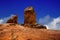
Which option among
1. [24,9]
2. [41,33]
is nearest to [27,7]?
[24,9]

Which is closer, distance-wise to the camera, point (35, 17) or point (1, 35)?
point (1, 35)

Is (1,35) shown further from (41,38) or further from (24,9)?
(24,9)

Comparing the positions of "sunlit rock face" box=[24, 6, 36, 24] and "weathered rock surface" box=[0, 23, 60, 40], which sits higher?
"sunlit rock face" box=[24, 6, 36, 24]

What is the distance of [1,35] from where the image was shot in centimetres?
2042

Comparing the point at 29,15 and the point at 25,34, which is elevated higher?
the point at 29,15

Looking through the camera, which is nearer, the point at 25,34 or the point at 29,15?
the point at 25,34

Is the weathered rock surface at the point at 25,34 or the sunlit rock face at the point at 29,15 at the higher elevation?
the sunlit rock face at the point at 29,15

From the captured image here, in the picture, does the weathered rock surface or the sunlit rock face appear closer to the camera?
the weathered rock surface

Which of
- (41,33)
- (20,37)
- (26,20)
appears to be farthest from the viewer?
(26,20)

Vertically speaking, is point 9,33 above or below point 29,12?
below

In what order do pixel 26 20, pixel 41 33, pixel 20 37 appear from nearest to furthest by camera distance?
1. pixel 20 37
2. pixel 41 33
3. pixel 26 20

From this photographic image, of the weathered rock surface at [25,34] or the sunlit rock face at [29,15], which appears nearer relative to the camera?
the weathered rock surface at [25,34]

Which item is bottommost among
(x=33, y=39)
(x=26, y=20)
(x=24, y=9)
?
(x=33, y=39)

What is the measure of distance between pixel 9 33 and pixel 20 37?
151cm
